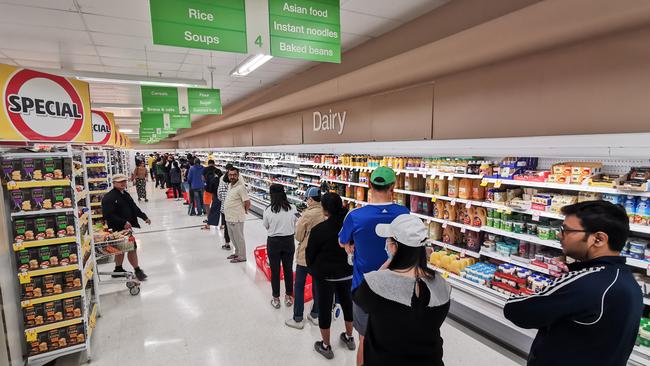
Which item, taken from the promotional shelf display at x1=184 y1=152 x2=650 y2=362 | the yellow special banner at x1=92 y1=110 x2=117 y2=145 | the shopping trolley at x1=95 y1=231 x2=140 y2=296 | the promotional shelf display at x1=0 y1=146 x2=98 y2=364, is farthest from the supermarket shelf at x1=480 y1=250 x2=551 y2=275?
the yellow special banner at x1=92 y1=110 x2=117 y2=145

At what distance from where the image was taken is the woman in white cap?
58.4 inches

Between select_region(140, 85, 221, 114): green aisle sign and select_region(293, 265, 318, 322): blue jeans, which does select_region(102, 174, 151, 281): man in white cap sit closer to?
select_region(293, 265, 318, 322): blue jeans

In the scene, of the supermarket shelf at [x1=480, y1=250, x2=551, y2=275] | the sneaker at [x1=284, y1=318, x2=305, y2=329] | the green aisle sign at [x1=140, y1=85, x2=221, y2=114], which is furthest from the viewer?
the green aisle sign at [x1=140, y1=85, x2=221, y2=114]

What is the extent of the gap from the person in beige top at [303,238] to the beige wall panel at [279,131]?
4.74 meters

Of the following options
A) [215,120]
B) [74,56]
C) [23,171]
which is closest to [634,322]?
[23,171]

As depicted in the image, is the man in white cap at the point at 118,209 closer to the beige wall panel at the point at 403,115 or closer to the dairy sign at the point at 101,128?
the beige wall panel at the point at 403,115

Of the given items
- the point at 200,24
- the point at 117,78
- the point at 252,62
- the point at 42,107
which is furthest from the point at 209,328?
the point at 117,78

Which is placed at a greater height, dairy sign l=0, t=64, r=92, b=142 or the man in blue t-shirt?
dairy sign l=0, t=64, r=92, b=142

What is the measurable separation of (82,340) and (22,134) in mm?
2150

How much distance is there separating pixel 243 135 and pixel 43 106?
9684 mm

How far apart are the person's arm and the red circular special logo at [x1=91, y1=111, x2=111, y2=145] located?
10.2 m

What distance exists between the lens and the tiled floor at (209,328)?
336 cm

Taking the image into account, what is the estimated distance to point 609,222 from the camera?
59.6 inches

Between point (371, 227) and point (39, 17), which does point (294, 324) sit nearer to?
point (371, 227)
